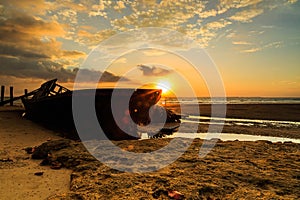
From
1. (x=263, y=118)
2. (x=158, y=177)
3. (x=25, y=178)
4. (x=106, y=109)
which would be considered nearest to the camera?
(x=158, y=177)

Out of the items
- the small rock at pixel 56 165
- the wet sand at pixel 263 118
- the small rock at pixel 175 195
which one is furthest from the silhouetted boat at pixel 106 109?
the small rock at pixel 175 195

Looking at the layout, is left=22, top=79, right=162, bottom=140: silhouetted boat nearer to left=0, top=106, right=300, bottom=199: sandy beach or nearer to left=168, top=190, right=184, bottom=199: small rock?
left=0, top=106, right=300, bottom=199: sandy beach

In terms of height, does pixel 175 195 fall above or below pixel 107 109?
below

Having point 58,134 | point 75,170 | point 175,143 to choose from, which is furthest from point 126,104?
point 75,170

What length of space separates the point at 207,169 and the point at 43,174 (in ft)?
11.7

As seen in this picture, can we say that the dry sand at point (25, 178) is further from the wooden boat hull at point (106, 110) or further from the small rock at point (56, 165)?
the wooden boat hull at point (106, 110)

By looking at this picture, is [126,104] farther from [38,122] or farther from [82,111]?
[38,122]

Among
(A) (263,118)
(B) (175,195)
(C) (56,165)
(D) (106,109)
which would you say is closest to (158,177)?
(B) (175,195)

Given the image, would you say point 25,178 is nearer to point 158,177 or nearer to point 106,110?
point 158,177

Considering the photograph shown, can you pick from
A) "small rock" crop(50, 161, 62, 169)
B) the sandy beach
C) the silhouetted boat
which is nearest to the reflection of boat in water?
the silhouetted boat

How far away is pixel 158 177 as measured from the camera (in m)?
4.12

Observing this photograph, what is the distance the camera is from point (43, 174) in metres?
4.59

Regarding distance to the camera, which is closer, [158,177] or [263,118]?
[158,177]

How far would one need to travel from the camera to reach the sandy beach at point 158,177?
3500mm
